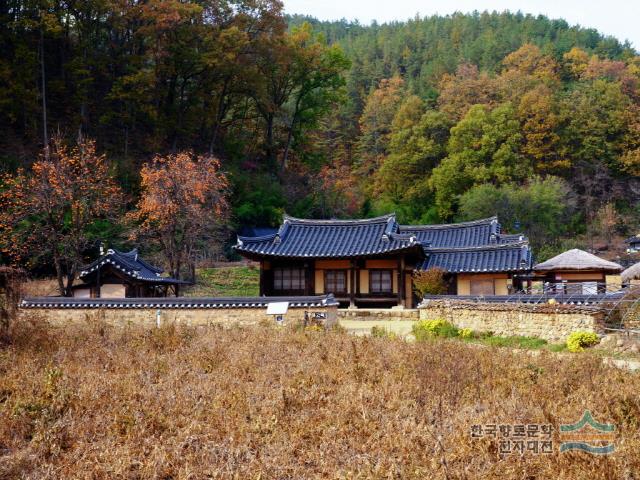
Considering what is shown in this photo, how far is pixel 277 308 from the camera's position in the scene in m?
17.0

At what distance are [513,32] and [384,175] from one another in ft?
121

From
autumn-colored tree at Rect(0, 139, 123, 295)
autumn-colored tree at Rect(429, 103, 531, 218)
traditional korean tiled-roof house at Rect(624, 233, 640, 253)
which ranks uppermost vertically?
autumn-colored tree at Rect(429, 103, 531, 218)

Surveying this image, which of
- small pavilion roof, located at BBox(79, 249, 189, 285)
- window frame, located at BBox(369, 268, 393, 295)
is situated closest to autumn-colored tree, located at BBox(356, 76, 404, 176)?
window frame, located at BBox(369, 268, 393, 295)

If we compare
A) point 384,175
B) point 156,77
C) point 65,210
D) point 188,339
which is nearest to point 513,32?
point 384,175

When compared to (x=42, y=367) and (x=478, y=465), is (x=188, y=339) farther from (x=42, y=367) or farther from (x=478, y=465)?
(x=478, y=465)

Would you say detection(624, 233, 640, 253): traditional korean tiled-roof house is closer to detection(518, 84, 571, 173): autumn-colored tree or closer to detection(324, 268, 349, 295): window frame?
detection(518, 84, 571, 173): autumn-colored tree

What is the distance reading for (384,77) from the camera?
2874 inches

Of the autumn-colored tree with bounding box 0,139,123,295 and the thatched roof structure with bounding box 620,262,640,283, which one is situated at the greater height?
the autumn-colored tree with bounding box 0,139,123,295

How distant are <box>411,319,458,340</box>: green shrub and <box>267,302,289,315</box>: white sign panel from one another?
11.9 ft

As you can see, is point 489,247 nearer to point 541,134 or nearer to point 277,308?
point 277,308

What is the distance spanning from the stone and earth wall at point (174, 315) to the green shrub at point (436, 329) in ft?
8.08

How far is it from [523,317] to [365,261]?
1205 centimetres

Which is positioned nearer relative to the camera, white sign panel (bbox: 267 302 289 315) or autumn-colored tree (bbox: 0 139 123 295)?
white sign panel (bbox: 267 302 289 315)

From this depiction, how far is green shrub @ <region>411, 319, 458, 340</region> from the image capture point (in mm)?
16809
